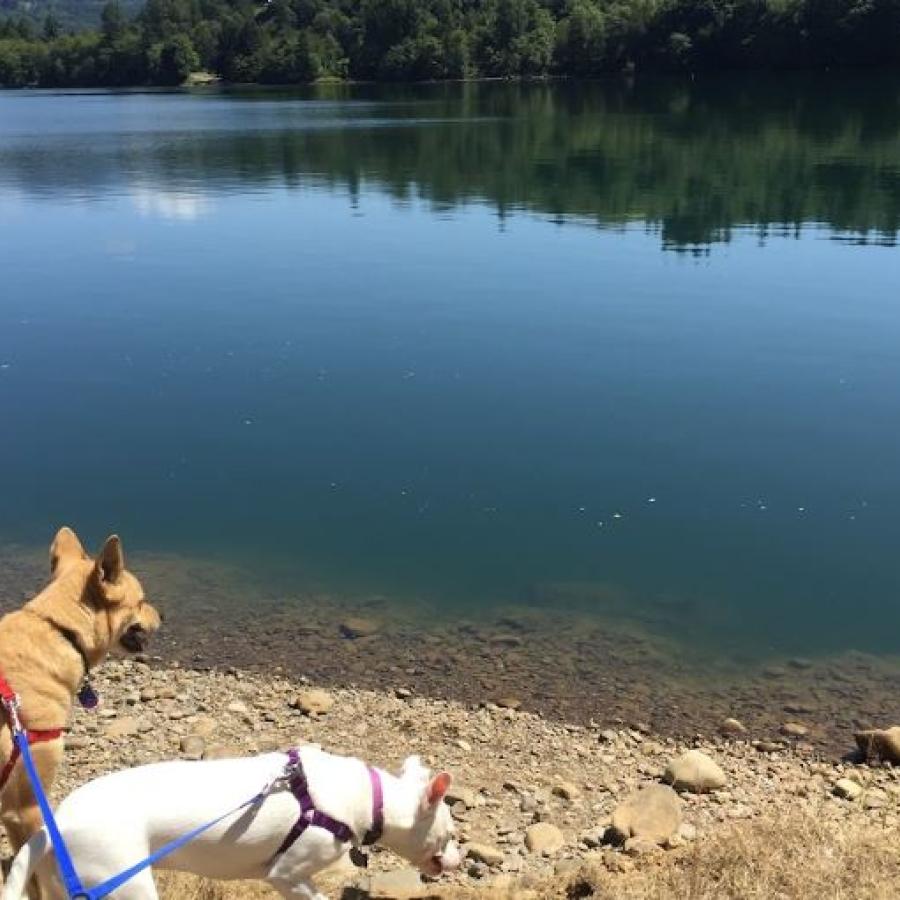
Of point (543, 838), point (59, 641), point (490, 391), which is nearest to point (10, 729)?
point (59, 641)

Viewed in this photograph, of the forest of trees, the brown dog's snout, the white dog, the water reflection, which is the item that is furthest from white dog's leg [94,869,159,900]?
the forest of trees

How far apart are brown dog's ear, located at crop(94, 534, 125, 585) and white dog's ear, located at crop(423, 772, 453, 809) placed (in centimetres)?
218

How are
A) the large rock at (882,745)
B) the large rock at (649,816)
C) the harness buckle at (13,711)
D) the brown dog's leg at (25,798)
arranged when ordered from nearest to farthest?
1. the harness buckle at (13,711)
2. the brown dog's leg at (25,798)
3. the large rock at (649,816)
4. the large rock at (882,745)

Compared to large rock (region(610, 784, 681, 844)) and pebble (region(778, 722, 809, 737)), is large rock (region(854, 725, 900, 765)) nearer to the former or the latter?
pebble (region(778, 722, 809, 737))

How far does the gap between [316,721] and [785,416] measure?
36.8ft

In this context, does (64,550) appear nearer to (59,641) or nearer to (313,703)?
(59,641)

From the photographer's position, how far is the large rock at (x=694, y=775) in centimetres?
848

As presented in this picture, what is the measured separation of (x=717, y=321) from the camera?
23422mm

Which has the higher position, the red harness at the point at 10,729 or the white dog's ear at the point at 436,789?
the red harness at the point at 10,729

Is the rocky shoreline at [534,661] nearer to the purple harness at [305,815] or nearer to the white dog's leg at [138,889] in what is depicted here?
the purple harness at [305,815]

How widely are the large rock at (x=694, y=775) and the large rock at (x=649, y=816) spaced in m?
0.32

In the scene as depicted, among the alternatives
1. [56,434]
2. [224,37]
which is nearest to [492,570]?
[56,434]

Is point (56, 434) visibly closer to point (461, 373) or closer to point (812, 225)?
point (461, 373)

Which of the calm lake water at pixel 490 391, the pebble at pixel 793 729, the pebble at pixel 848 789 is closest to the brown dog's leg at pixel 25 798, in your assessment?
the pebble at pixel 848 789
